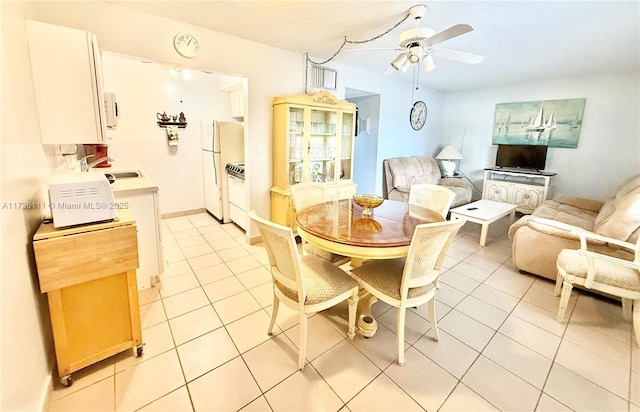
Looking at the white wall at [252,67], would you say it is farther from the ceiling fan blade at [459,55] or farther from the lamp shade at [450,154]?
the ceiling fan blade at [459,55]

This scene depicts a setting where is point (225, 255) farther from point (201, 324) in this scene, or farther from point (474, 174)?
point (474, 174)

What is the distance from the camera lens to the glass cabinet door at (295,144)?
3.38 m

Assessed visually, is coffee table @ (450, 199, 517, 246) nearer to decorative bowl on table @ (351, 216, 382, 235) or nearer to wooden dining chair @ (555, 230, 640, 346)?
wooden dining chair @ (555, 230, 640, 346)

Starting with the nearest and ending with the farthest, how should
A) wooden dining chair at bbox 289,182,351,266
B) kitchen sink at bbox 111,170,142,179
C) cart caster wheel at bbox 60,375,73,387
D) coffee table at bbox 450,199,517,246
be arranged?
cart caster wheel at bbox 60,375,73,387 < wooden dining chair at bbox 289,182,351,266 < kitchen sink at bbox 111,170,142,179 < coffee table at bbox 450,199,517,246

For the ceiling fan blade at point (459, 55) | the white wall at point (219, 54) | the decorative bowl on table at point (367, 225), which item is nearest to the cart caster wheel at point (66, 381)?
the decorative bowl on table at point (367, 225)

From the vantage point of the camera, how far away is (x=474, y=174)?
5875 millimetres

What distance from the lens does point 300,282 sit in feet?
5.17

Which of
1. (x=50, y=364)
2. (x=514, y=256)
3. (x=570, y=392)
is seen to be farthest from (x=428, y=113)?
(x=50, y=364)

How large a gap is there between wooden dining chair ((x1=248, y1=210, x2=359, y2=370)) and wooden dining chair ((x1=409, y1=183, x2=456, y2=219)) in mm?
1218

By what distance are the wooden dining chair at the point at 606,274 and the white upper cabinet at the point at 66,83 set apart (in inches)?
140

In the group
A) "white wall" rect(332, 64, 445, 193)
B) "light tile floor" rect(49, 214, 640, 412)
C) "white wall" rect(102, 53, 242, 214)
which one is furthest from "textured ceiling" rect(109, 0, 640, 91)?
"light tile floor" rect(49, 214, 640, 412)

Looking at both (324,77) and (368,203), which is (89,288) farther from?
(324,77)

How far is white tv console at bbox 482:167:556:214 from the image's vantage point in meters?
4.76

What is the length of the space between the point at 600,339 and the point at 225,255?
3.38 meters
